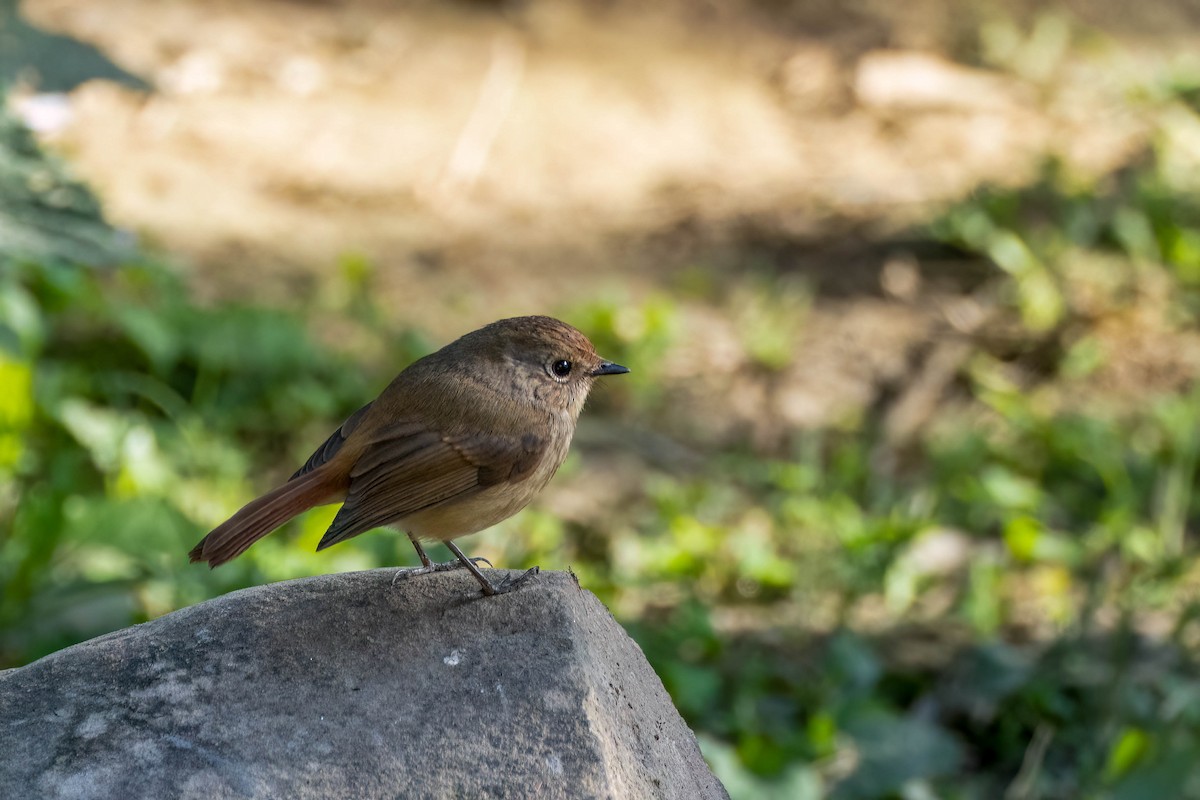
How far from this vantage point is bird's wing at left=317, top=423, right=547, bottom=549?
10.0 ft

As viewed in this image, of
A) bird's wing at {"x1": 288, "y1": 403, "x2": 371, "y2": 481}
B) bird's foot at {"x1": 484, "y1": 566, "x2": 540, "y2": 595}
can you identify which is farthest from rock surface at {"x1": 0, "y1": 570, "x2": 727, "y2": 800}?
bird's wing at {"x1": 288, "y1": 403, "x2": 371, "y2": 481}

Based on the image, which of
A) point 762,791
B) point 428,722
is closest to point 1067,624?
point 762,791

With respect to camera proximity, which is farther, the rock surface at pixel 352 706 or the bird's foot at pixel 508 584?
the bird's foot at pixel 508 584

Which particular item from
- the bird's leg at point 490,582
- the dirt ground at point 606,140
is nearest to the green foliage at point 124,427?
the dirt ground at point 606,140

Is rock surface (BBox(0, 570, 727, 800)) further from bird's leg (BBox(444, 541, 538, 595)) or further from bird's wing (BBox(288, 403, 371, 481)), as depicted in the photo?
bird's wing (BBox(288, 403, 371, 481))

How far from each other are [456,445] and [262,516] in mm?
501

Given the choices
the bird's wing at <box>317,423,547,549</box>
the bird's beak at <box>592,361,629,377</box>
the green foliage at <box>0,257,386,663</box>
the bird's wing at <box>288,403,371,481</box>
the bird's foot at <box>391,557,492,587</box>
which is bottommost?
the green foliage at <box>0,257,386,663</box>

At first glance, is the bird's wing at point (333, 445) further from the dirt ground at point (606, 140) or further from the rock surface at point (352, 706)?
the dirt ground at point (606, 140)

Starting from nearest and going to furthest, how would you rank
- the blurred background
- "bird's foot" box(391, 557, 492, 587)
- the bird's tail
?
the bird's tail → "bird's foot" box(391, 557, 492, 587) → the blurred background

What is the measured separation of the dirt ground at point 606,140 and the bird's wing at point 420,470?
3540 mm

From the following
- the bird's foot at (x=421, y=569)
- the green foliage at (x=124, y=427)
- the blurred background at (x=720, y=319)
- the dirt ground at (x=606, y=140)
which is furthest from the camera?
the dirt ground at (x=606, y=140)

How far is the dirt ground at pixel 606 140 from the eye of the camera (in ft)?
24.3

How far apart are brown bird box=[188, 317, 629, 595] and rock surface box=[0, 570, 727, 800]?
0.64ft

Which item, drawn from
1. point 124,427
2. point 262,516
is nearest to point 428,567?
point 262,516
